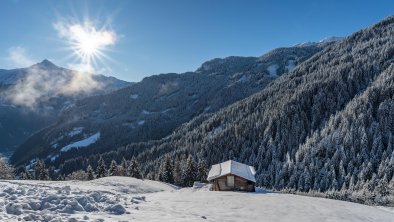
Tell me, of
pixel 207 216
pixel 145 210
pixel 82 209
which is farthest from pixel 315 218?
pixel 82 209

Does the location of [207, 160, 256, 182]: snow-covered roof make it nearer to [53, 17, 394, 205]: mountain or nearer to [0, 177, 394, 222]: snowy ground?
[0, 177, 394, 222]: snowy ground

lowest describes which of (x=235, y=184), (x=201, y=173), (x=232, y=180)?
(x=235, y=184)

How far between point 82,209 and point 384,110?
544ft

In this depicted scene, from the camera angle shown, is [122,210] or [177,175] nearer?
[122,210]

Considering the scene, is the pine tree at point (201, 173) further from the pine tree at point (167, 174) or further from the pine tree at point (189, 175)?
the pine tree at point (167, 174)

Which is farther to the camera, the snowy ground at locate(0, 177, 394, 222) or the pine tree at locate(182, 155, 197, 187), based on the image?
the pine tree at locate(182, 155, 197, 187)

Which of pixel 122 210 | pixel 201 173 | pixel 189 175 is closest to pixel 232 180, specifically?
pixel 189 175

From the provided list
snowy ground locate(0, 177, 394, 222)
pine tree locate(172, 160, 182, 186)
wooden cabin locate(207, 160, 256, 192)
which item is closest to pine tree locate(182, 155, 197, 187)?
pine tree locate(172, 160, 182, 186)

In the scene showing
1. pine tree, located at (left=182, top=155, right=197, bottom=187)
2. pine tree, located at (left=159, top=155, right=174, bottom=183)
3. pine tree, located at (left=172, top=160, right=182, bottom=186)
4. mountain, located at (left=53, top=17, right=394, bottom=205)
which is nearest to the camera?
pine tree, located at (left=182, top=155, right=197, bottom=187)

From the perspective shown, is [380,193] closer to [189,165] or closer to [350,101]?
[189,165]

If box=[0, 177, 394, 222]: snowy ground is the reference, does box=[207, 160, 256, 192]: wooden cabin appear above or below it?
above

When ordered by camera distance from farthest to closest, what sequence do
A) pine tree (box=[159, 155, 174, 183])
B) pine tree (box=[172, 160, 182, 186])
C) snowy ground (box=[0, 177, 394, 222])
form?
pine tree (box=[172, 160, 182, 186]) → pine tree (box=[159, 155, 174, 183]) → snowy ground (box=[0, 177, 394, 222])

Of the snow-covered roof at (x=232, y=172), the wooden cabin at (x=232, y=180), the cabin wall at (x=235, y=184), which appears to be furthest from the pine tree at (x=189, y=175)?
the cabin wall at (x=235, y=184)

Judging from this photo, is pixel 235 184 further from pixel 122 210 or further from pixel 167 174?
pixel 122 210
